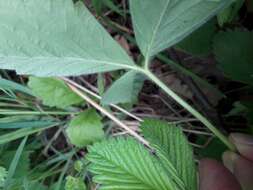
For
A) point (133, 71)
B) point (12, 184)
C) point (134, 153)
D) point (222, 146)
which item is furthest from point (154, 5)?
point (12, 184)

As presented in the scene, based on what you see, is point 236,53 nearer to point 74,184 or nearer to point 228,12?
point 228,12

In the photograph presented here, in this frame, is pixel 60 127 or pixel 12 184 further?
pixel 60 127

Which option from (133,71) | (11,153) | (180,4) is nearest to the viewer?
(180,4)

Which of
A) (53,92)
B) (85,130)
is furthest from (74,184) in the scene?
(53,92)

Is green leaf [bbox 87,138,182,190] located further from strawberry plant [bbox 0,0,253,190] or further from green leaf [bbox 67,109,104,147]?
green leaf [bbox 67,109,104,147]

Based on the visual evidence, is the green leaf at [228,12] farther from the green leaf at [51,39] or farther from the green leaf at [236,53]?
the green leaf at [51,39]

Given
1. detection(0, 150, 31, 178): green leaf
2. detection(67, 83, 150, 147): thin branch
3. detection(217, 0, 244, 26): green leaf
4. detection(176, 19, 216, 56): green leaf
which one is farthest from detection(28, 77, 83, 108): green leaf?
detection(217, 0, 244, 26): green leaf

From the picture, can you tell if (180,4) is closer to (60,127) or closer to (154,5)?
(154,5)

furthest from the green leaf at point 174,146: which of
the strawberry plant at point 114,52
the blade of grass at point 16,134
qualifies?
the blade of grass at point 16,134
